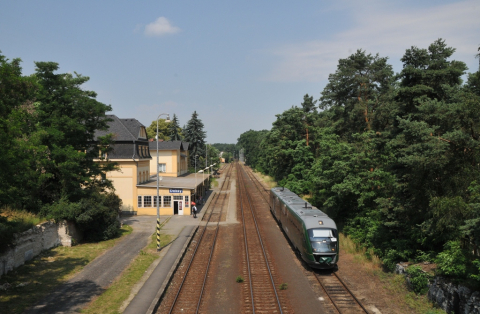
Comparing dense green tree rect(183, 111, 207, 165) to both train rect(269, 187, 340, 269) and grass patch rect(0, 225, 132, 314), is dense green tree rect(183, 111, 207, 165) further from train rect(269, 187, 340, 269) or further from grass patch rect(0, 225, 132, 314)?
train rect(269, 187, 340, 269)

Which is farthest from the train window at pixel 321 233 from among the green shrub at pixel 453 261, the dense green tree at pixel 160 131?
the dense green tree at pixel 160 131

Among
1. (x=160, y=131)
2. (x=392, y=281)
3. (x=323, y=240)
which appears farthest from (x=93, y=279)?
(x=160, y=131)

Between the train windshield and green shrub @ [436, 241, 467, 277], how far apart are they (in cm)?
506

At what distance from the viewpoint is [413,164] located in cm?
1469

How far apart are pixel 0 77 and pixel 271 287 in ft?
45.8

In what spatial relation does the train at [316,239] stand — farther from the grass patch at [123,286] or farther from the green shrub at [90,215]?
the green shrub at [90,215]

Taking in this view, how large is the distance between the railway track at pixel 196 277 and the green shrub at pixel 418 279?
9.10m

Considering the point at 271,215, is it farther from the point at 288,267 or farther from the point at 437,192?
the point at 437,192

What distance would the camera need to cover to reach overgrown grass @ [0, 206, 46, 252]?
A: 55.4ft

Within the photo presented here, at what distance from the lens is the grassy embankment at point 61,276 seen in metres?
14.0

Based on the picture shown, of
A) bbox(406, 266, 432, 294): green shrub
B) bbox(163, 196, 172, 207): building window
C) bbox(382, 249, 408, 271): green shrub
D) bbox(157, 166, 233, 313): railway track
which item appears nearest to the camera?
bbox(157, 166, 233, 313): railway track

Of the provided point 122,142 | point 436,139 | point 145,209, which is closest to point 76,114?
point 122,142

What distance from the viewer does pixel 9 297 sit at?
1450cm

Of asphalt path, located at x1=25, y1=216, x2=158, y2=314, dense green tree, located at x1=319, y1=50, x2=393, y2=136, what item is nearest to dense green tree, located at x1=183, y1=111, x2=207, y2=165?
dense green tree, located at x1=319, y1=50, x2=393, y2=136
